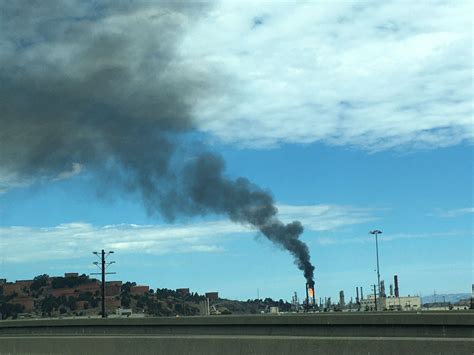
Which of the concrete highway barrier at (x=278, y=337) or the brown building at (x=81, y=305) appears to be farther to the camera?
the brown building at (x=81, y=305)

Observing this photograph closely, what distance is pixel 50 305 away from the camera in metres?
132

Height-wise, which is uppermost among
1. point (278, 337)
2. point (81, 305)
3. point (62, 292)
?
point (278, 337)

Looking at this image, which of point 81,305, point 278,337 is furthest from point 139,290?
point 278,337

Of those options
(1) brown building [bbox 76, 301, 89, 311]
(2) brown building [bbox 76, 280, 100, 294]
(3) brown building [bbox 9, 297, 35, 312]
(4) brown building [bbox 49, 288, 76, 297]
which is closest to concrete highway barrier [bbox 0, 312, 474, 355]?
(1) brown building [bbox 76, 301, 89, 311]

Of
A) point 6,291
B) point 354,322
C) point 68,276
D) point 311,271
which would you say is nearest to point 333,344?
point 354,322

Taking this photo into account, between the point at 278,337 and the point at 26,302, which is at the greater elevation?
the point at 278,337

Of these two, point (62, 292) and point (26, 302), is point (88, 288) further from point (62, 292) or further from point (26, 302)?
point (26, 302)

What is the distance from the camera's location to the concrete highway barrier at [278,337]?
34.4ft

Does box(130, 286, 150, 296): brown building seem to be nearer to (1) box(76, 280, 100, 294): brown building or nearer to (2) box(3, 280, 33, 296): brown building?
(1) box(76, 280, 100, 294): brown building

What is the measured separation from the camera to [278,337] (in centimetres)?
1190

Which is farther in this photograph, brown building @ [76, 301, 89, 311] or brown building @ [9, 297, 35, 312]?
brown building @ [76, 301, 89, 311]

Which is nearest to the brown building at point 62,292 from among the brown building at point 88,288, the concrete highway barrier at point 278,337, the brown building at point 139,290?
the brown building at point 88,288

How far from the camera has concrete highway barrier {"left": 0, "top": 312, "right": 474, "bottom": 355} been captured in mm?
10484

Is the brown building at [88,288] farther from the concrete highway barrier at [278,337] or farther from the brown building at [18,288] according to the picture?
the concrete highway barrier at [278,337]
